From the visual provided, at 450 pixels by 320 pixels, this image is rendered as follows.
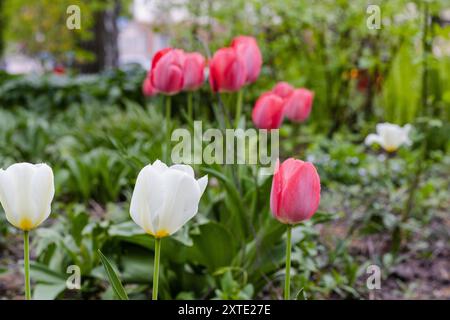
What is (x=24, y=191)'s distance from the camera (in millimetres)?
874

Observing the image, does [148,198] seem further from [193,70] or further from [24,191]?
[193,70]

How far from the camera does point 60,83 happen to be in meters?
5.57

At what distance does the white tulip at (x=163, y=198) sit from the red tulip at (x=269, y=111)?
2.60 feet

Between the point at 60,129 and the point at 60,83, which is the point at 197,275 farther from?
the point at 60,83

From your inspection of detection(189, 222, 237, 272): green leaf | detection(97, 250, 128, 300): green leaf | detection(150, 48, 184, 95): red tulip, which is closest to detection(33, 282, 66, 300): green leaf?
detection(189, 222, 237, 272): green leaf

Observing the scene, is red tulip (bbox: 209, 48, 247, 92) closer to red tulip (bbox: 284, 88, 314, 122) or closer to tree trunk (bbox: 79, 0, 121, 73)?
red tulip (bbox: 284, 88, 314, 122)

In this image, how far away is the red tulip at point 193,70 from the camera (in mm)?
1653

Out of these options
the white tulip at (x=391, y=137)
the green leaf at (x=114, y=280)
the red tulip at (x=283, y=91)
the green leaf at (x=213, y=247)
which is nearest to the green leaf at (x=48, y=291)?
the green leaf at (x=213, y=247)

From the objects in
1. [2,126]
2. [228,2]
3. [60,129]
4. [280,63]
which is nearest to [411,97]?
[280,63]

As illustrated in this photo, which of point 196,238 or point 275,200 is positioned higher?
point 275,200

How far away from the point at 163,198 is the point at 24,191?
0.68 feet

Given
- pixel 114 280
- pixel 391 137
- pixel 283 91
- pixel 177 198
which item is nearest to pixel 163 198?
pixel 177 198

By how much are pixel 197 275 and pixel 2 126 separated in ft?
8.70

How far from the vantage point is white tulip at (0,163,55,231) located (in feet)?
2.83
